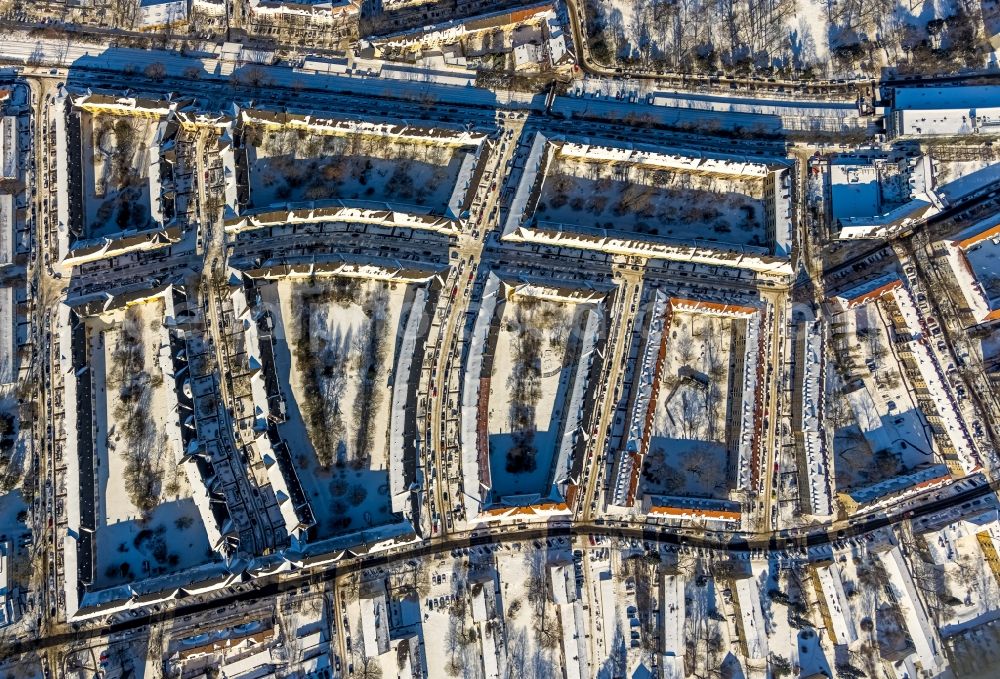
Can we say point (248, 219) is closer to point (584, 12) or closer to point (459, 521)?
point (459, 521)

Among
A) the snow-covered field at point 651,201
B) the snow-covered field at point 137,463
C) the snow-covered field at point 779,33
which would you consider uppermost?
the snow-covered field at point 779,33

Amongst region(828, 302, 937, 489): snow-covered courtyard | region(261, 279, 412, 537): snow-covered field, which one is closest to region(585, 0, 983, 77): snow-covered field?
region(828, 302, 937, 489): snow-covered courtyard

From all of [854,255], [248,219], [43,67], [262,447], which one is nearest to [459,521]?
[262,447]

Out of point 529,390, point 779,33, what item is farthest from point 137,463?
point 779,33

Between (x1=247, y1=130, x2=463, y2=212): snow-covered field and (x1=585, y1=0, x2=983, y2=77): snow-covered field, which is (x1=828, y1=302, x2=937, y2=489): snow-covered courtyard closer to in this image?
(x1=585, y1=0, x2=983, y2=77): snow-covered field

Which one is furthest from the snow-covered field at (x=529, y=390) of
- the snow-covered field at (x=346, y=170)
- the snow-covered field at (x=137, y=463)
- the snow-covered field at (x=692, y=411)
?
the snow-covered field at (x=137, y=463)

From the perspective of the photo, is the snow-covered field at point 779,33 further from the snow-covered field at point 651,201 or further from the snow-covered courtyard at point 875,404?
the snow-covered courtyard at point 875,404

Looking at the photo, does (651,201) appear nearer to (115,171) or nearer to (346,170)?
(346,170)
